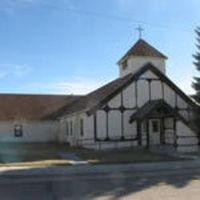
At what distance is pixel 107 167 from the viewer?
66.6 feet

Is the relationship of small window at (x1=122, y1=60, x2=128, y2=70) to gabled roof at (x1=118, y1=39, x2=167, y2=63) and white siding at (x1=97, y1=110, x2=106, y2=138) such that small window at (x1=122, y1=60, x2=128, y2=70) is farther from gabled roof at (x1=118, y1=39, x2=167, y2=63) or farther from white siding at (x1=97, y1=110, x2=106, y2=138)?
white siding at (x1=97, y1=110, x2=106, y2=138)

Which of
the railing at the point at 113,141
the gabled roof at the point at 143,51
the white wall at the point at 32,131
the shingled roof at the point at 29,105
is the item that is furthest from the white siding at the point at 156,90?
the shingled roof at the point at 29,105

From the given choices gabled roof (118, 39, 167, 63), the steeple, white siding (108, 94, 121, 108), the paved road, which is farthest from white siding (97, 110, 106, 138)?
the paved road

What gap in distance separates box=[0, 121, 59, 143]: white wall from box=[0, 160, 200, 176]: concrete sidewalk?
2387 centimetres

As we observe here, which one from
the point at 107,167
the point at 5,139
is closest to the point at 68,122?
the point at 5,139

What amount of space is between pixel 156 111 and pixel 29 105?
61.4ft

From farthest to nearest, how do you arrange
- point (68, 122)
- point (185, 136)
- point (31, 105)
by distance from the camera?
point (31, 105), point (68, 122), point (185, 136)

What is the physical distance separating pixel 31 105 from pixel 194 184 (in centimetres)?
3390

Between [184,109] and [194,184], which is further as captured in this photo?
[184,109]

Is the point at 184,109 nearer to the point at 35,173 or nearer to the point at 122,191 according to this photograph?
the point at 35,173

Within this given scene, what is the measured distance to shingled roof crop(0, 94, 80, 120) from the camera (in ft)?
147

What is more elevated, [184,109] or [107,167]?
[184,109]

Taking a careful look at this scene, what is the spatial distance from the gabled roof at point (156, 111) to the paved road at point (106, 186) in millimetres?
12631

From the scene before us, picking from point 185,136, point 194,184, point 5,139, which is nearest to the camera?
point 194,184
